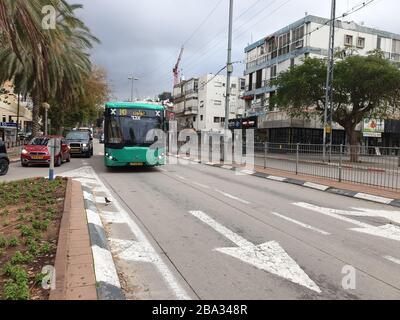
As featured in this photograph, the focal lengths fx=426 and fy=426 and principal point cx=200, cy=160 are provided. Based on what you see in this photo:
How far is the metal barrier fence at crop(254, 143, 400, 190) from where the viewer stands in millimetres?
14102

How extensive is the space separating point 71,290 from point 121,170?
16.0m

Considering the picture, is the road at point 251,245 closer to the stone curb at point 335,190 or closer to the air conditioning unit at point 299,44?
the stone curb at point 335,190

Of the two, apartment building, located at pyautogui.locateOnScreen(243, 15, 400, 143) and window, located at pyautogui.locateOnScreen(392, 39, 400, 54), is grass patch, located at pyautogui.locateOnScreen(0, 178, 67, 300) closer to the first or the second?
apartment building, located at pyautogui.locateOnScreen(243, 15, 400, 143)

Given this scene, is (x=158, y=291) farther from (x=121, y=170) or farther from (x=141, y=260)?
(x=121, y=170)

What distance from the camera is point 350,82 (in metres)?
30.9

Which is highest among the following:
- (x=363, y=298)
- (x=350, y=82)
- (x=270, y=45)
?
(x=270, y=45)

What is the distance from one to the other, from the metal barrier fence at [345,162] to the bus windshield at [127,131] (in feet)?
21.1

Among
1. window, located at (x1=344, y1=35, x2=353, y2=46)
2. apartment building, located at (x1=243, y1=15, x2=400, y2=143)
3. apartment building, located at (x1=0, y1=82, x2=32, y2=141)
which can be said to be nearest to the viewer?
apartment building, located at (x1=0, y1=82, x2=32, y2=141)

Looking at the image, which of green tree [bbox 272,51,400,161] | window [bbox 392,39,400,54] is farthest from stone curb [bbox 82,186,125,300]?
window [bbox 392,39,400,54]

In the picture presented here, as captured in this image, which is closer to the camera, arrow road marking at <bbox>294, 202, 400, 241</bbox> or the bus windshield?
arrow road marking at <bbox>294, 202, 400, 241</bbox>

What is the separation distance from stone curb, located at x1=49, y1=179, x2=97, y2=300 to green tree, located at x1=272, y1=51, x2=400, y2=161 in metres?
27.1

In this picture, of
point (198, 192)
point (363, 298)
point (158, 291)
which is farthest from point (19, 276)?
point (198, 192)

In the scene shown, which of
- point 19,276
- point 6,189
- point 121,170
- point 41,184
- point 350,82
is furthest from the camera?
point 350,82
